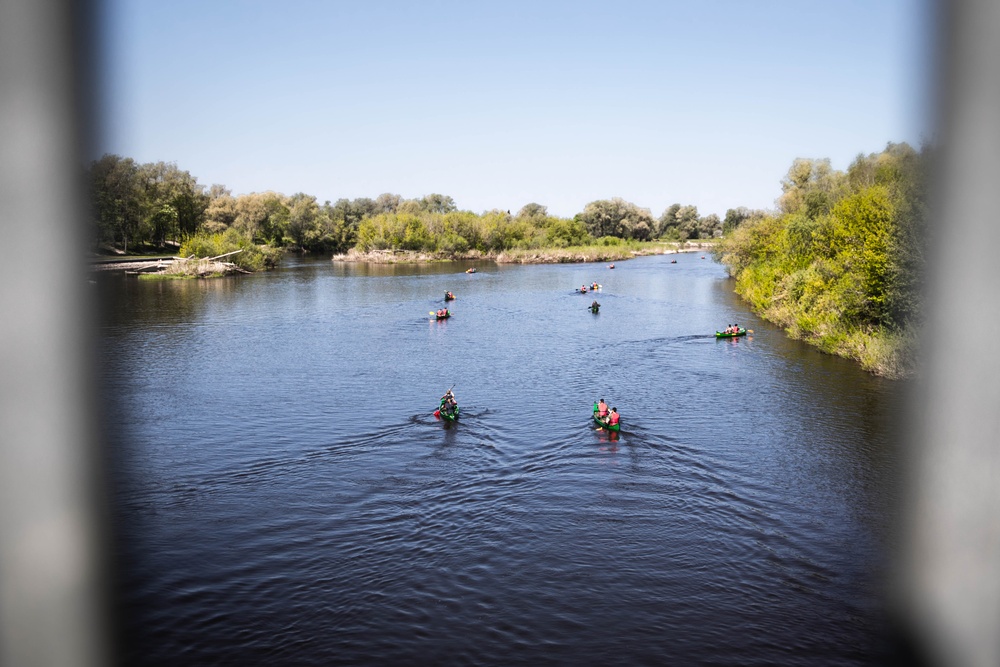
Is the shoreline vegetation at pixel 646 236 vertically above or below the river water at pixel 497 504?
above

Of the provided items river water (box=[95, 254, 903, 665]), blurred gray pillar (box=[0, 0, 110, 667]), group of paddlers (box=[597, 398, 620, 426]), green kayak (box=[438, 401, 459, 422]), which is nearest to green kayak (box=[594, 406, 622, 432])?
group of paddlers (box=[597, 398, 620, 426])

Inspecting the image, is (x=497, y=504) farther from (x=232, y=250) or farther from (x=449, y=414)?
(x=232, y=250)

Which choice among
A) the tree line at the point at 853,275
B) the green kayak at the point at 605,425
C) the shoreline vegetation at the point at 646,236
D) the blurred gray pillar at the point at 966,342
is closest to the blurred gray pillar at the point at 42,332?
the shoreline vegetation at the point at 646,236

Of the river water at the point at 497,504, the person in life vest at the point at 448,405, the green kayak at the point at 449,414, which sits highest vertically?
the person in life vest at the point at 448,405

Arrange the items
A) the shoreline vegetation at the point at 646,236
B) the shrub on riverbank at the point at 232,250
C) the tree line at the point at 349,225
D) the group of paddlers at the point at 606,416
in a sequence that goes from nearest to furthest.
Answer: the shoreline vegetation at the point at 646,236 < the group of paddlers at the point at 606,416 < the shrub on riverbank at the point at 232,250 < the tree line at the point at 349,225

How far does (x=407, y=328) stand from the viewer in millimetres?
36375

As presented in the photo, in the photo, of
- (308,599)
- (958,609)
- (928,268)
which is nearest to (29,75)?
(928,268)

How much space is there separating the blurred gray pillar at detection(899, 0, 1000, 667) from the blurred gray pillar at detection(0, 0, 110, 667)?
2.87 m

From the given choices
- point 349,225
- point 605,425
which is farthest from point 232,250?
point 605,425

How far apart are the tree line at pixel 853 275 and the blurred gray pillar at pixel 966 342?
1047cm

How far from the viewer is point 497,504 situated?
1459cm

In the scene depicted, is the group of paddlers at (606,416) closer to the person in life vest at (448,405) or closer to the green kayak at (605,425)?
the green kayak at (605,425)

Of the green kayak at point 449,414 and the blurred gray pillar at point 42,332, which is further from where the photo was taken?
the green kayak at point 449,414

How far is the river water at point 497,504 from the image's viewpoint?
994 cm
